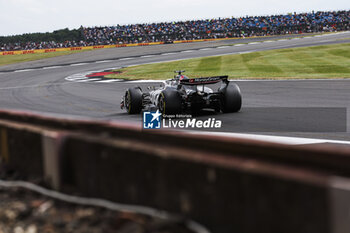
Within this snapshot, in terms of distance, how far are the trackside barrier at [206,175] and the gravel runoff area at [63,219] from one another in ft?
0.42

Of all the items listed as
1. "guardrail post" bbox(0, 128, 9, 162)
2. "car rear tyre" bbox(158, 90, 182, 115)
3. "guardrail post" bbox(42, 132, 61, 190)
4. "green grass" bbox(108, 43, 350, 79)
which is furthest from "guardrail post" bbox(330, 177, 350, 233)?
"green grass" bbox(108, 43, 350, 79)

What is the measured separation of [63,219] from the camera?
12.0ft

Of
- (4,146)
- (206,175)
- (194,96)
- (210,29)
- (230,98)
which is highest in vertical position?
(210,29)

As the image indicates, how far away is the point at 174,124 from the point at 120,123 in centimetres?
747

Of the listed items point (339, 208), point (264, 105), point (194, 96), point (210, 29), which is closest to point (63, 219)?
point (339, 208)

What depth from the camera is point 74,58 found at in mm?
48594

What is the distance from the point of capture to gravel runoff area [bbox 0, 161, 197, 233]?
3182mm

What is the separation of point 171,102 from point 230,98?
1729 millimetres

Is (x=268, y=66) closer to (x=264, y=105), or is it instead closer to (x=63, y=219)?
(x=264, y=105)

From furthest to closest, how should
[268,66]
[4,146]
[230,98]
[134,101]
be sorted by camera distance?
[268,66]
[134,101]
[230,98]
[4,146]

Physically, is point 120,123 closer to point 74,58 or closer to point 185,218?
point 185,218

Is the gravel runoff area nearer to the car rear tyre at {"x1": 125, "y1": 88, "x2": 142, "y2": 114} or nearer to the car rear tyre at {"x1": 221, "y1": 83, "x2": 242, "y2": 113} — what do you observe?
the car rear tyre at {"x1": 221, "y1": 83, "x2": 242, "y2": 113}

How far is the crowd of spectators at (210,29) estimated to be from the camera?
213ft

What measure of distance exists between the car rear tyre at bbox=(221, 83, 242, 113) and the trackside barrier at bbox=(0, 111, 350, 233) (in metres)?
8.03
